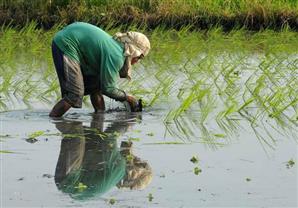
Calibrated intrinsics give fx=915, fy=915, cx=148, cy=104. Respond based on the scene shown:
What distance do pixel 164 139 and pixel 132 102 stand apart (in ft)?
3.43

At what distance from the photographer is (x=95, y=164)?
5617 millimetres

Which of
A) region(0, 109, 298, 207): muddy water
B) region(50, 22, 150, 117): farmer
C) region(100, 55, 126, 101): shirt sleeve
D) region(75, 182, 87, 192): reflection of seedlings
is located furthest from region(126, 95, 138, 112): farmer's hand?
region(75, 182, 87, 192): reflection of seedlings

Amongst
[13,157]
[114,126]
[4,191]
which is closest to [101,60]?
[114,126]

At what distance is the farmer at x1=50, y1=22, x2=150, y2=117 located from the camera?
686 centimetres

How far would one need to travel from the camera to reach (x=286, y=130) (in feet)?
22.1

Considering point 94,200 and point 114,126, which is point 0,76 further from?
point 94,200

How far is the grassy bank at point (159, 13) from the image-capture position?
45.9ft

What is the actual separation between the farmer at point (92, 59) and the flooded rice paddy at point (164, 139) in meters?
0.24

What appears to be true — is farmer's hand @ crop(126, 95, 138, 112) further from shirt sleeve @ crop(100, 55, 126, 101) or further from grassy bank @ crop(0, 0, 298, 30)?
grassy bank @ crop(0, 0, 298, 30)

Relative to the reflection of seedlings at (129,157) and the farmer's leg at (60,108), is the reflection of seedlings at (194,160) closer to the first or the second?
the reflection of seedlings at (129,157)

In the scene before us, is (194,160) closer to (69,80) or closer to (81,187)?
(81,187)

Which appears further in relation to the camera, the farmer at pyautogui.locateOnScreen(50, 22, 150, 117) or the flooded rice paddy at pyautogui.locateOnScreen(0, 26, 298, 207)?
the farmer at pyautogui.locateOnScreen(50, 22, 150, 117)

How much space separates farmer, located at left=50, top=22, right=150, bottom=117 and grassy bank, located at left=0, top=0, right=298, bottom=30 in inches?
255

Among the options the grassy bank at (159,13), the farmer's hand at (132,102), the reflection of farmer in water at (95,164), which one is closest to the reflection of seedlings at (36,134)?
the reflection of farmer in water at (95,164)
